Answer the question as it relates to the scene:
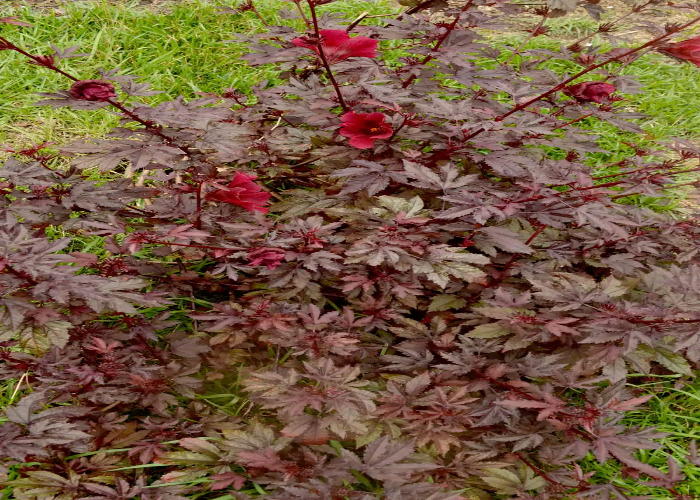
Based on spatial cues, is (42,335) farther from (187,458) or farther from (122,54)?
(122,54)

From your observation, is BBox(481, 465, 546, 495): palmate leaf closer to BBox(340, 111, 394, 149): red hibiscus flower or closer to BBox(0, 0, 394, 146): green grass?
BBox(340, 111, 394, 149): red hibiscus flower

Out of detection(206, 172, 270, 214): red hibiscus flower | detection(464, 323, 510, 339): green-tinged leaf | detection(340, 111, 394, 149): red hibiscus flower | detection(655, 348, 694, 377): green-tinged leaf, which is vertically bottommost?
detection(655, 348, 694, 377): green-tinged leaf

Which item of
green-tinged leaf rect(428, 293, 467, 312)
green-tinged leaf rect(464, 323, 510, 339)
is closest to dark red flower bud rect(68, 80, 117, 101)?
green-tinged leaf rect(428, 293, 467, 312)

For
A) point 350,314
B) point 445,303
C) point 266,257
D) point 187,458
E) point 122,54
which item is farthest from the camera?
point 122,54

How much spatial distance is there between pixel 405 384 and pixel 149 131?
3.81ft

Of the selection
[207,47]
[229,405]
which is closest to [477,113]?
[229,405]

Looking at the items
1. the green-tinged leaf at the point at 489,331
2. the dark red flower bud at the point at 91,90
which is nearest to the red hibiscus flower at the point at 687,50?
the green-tinged leaf at the point at 489,331

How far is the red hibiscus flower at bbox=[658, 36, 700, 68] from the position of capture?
5.98 ft

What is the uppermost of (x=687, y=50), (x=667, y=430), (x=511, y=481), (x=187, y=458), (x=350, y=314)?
(x=687, y=50)

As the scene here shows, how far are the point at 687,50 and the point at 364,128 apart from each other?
40.2 inches

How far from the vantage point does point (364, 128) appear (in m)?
2.02

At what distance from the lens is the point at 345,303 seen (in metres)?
2.30

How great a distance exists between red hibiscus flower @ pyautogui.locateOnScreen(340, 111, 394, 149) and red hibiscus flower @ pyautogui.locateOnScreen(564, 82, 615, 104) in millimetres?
644

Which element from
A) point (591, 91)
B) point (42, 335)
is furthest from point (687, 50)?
point (42, 335)
